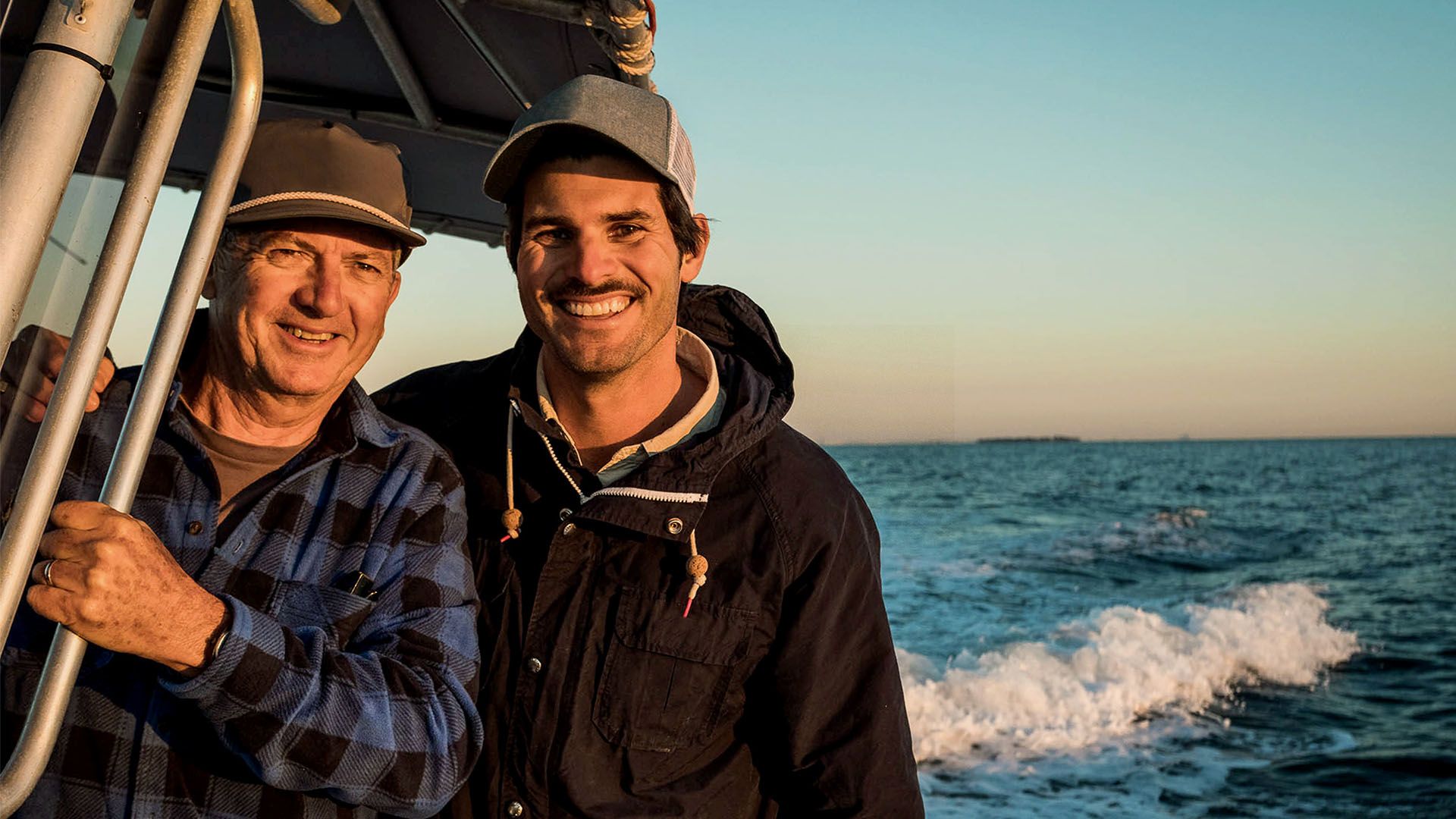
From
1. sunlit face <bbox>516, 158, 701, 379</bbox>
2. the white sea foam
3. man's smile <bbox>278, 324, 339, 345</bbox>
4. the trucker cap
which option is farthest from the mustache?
the white sea foam

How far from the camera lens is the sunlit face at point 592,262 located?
98.2 inches

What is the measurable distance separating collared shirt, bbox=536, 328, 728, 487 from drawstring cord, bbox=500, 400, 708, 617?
0.13ft

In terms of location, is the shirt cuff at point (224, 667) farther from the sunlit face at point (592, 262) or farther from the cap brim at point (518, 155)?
the cap brim at point (518, 155)

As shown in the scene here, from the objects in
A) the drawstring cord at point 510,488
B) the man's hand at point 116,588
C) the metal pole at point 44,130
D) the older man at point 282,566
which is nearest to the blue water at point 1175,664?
the drawstring cord at point 510,488

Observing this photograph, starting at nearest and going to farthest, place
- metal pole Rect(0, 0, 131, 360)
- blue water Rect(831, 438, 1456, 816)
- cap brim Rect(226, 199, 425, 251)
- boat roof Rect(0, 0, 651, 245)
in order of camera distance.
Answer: metal pole Rect(0, 0, 131, 360)
cap brim Rect(226, 199, 425, 251)
boat roof Rect(0, 0, 651, 245)
blue water Rect(831, 438, 1456, 816)

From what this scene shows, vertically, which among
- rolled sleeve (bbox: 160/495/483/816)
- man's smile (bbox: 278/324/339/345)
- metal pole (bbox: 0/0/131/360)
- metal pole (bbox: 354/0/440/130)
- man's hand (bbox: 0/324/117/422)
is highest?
metal pole (bbox: 354/0/440/130)

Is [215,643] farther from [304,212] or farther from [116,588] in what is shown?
[304,212]

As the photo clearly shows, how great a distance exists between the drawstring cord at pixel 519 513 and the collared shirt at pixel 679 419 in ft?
0.13

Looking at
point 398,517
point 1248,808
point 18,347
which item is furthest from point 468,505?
point 1248,808

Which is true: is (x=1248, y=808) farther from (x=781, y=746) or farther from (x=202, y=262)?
(x=202, y=262)

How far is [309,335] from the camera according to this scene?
85.6 inches

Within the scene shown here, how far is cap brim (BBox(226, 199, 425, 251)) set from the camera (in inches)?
81.5

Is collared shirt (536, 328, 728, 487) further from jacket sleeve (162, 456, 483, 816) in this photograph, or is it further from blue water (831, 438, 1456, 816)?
blue water (831, 438, 1456, 816)

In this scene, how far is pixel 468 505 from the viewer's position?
2.60 m
